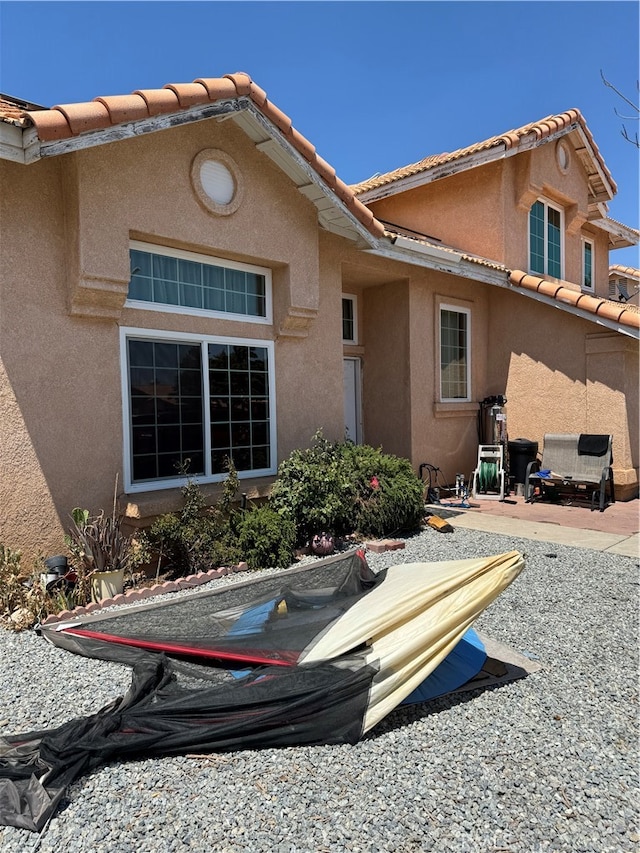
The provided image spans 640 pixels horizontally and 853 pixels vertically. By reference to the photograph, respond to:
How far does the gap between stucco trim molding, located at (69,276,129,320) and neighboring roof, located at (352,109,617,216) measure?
8341mm

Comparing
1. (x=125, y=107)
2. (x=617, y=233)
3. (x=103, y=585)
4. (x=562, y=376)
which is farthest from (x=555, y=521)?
(x=617, y=233)

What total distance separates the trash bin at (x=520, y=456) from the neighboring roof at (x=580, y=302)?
2603mm

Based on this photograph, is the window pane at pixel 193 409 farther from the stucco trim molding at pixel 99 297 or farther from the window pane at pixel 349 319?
the window pane at pixel 349 319

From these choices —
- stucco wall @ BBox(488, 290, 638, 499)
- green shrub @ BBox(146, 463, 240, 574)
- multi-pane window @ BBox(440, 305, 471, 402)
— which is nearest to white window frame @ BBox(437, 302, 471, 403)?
multi-pane window @ BBox(440, 305, 471, 402)

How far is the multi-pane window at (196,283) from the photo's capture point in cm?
654

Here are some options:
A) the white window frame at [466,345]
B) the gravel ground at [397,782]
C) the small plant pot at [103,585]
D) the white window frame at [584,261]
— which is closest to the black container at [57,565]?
the small plant pot at [103,585]

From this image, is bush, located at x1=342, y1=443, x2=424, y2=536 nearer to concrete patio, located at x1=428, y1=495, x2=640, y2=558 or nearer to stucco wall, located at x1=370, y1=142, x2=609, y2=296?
concrete patio, located at x1=428, y1=495, x2=640, y2=558

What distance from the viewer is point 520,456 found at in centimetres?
1120

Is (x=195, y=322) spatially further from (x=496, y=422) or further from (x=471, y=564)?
(x=496, y=422)

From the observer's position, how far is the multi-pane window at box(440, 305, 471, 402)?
11.3m

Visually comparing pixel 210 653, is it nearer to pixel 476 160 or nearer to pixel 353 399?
pixel 353 399

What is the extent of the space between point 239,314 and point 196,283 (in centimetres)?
71

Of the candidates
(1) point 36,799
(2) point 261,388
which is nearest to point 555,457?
(2) point 261,388

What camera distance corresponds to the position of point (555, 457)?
10.4 metres
